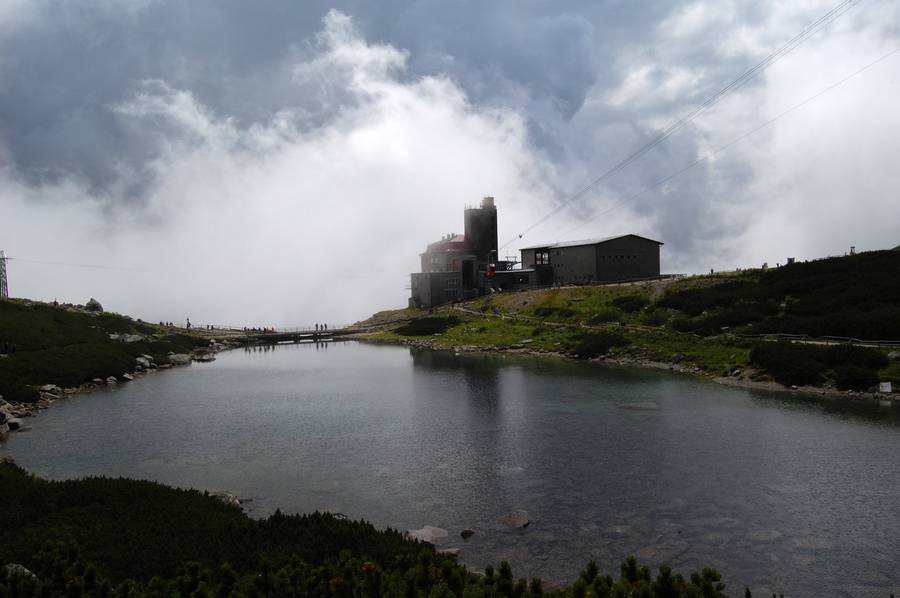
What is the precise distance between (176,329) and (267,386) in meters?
67.2

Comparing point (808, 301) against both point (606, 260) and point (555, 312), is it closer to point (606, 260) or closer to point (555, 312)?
point (555, 312)

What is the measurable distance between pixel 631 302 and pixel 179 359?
211 feet

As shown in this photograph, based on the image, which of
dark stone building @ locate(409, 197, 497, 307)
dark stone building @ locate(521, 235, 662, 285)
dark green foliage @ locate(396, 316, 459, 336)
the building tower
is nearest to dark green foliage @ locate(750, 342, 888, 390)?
dark stone building @ locate(521, 235, 662, 285)

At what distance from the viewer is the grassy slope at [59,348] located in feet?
164

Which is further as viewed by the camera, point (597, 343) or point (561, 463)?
point (597, 343)

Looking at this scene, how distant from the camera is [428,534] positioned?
19984 mm

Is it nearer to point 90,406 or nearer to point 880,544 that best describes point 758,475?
point 880,544

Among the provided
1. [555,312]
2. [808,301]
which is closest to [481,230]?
[555,312]

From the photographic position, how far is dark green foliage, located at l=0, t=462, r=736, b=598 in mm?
12867

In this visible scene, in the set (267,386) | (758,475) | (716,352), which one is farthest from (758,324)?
(267,386)

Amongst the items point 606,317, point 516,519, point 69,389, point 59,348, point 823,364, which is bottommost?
point 516,519

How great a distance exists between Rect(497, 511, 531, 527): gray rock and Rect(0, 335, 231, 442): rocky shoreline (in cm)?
3191

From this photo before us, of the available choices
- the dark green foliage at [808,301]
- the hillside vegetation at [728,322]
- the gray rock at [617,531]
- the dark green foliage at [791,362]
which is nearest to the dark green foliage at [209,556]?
the gray rock at [617,531]

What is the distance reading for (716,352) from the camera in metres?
57.0
